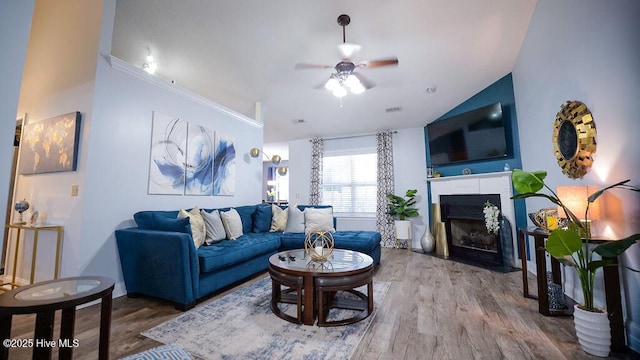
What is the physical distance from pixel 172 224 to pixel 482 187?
4.72 meters

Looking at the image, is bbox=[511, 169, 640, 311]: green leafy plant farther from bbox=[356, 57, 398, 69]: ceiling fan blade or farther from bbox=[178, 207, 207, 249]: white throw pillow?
bbox=[178, 207, 207, 249]: white throw pillow

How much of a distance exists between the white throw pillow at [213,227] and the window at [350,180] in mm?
3597

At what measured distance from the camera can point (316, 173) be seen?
21.7ft

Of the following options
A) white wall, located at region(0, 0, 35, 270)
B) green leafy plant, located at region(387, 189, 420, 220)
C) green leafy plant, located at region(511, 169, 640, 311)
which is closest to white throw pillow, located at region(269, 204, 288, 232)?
green leafy plant, located at region(387, 189, 420, 220)

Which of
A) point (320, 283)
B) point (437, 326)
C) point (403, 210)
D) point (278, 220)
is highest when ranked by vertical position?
point (403, 210)

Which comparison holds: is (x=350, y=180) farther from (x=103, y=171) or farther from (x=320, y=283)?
(x=103, y=171)

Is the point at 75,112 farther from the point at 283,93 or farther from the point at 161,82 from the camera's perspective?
the point at 283,93

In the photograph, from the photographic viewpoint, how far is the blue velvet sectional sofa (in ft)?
7.63

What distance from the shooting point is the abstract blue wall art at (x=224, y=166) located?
409 cm

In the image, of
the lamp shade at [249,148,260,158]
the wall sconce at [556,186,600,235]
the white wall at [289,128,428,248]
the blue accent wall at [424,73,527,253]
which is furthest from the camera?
the white wall at [289,128,428,248]

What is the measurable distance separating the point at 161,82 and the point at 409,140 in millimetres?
4949

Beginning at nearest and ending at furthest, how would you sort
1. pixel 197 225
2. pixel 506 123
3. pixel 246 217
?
pixel 197 225 → pixel 506 123 → pixel 246 217

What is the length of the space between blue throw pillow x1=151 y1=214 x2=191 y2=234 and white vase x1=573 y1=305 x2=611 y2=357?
325 cm

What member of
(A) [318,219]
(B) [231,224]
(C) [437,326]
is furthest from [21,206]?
(C) [437,326]
